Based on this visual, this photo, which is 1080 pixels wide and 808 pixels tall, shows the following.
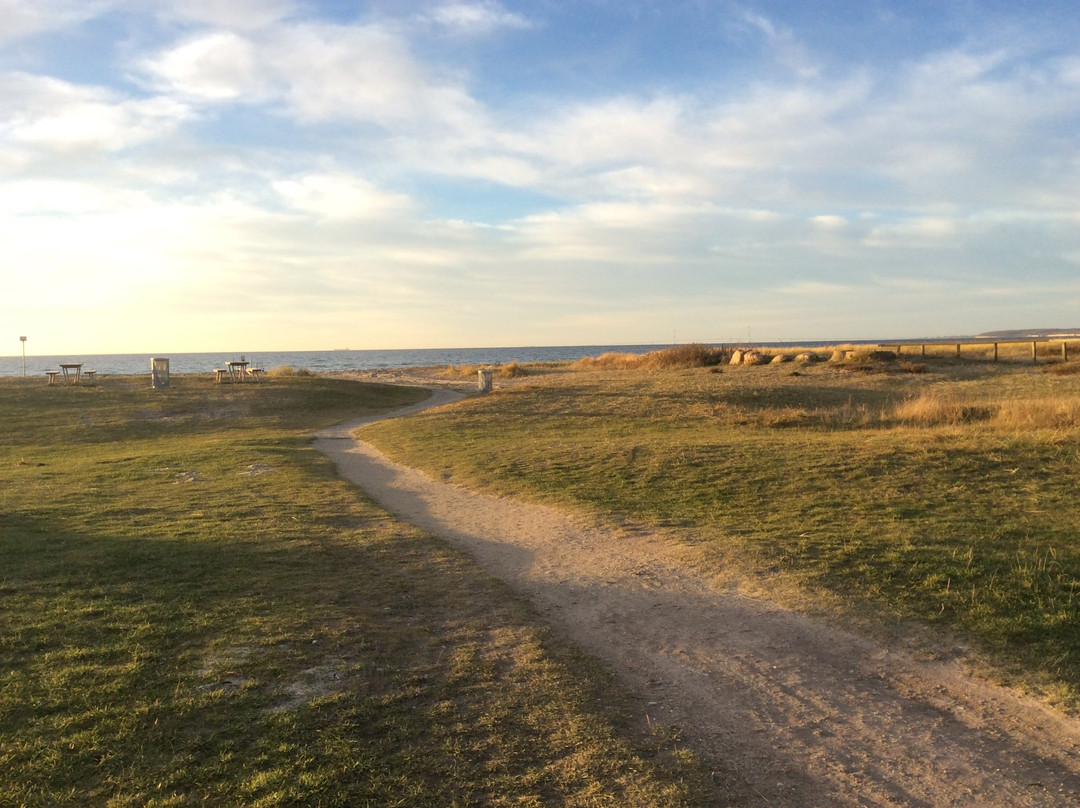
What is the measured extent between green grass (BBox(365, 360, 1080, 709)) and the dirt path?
55 centimetres

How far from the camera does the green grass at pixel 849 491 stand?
6465mm

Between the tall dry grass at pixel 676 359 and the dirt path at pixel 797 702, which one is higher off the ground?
the tall dry grass at pixel 676 359

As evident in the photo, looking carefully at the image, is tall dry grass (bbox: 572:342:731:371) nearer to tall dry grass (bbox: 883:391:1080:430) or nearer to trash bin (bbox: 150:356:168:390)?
tall dry grass (bbox: 883:391:1080:430)

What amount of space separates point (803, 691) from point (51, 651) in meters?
5.57

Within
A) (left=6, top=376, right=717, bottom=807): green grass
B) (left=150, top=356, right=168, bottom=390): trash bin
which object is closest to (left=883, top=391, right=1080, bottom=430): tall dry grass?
(left=6, top=376, right=717, bottom=807): green grass

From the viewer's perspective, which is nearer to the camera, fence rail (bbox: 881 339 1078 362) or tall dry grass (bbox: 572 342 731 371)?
fence rail (bbox: 881 339 1078 362)

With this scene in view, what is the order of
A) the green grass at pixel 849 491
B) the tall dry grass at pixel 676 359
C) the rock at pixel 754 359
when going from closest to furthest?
the green grass at pixel 849 491
the rock at pixel 754 359
the tall dry grass at pixel 676 359

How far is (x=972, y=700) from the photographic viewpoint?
5.02 m

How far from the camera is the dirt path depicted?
405 centimetres

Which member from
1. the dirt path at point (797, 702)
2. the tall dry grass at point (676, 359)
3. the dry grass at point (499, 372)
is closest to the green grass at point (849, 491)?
the dirt path at point (797, 702)

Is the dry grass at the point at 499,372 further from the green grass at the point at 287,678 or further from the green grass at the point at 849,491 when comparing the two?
the green grass at the point at 287,678

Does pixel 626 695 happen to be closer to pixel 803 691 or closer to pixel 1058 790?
pixel 803 691

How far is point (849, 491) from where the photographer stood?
11.0m

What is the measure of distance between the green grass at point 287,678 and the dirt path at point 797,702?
1.23 ft
